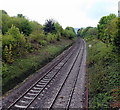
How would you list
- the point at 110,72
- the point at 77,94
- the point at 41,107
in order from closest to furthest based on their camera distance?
the point at 41,107
the point at 77,94
the point at 110,72

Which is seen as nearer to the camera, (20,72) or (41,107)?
(41,107)

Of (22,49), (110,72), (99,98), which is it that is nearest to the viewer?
(99,98)

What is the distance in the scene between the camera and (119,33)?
1445cm

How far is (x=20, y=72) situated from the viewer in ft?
62.3

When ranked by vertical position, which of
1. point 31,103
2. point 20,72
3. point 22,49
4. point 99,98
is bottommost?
point 99,98

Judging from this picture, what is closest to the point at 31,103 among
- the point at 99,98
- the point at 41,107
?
the point at 41,107

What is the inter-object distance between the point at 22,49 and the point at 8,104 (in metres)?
13.6

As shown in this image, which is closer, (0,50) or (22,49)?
(0,50)

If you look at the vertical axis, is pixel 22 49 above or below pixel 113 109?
above

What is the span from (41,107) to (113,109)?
4910 millimetres

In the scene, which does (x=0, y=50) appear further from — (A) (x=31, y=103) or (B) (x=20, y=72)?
(A) (x=31, y=103)

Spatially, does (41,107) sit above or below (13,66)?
below

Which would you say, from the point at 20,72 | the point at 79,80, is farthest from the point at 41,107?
the point at 20,72

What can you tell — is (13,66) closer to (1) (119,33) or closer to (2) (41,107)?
(2) (41,107)
